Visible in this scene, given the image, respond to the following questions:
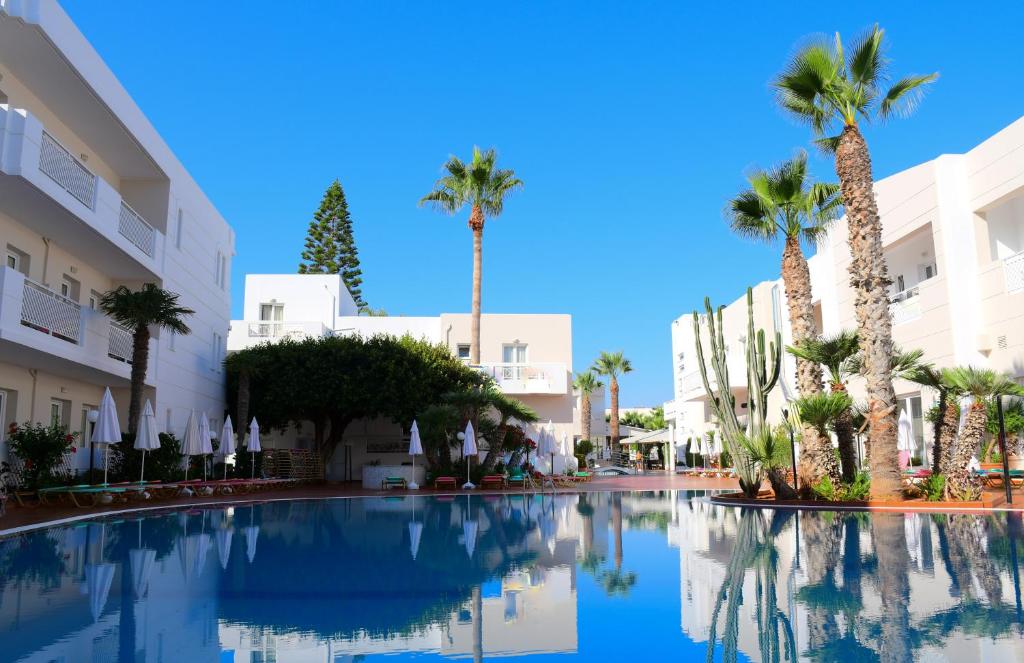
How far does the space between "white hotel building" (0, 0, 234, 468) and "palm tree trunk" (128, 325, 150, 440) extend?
1.78ft

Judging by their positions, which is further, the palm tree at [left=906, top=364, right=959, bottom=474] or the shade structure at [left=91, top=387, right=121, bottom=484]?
the shade structure at [left=91, top=387, right=121, bottom=484]

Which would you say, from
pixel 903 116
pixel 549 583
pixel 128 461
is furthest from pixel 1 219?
pixel 903 116

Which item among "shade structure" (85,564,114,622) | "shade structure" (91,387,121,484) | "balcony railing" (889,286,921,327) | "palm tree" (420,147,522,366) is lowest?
"shade structure" (85,564,114,622)

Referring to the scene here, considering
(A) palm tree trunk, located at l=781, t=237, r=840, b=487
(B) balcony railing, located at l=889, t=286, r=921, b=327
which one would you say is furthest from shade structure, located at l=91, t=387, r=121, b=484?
(B) balcony railing, located at l=889, t=286, r=921, b=327

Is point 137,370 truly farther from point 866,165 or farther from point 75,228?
point 866,165

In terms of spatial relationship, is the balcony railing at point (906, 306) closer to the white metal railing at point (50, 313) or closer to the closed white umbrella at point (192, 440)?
the closed white umbrella at point (192, 440)

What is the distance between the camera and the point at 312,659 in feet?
16.0

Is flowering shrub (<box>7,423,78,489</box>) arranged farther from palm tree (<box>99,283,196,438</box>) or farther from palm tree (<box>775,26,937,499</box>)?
palm tree (<box>775,26,937,499</box>)

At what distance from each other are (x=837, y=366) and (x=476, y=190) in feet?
66.0

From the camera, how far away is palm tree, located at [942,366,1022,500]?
13.7 metres

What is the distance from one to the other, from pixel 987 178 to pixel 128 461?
72.8 ft

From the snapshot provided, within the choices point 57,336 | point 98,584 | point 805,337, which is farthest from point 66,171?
point 805,337

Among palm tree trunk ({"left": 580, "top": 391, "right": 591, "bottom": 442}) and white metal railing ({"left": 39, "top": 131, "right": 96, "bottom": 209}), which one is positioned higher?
white metal railing ({"left": 39, "top": 131, "right": 96, "bottom": 209})

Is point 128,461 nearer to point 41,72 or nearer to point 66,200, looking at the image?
point 66,200
